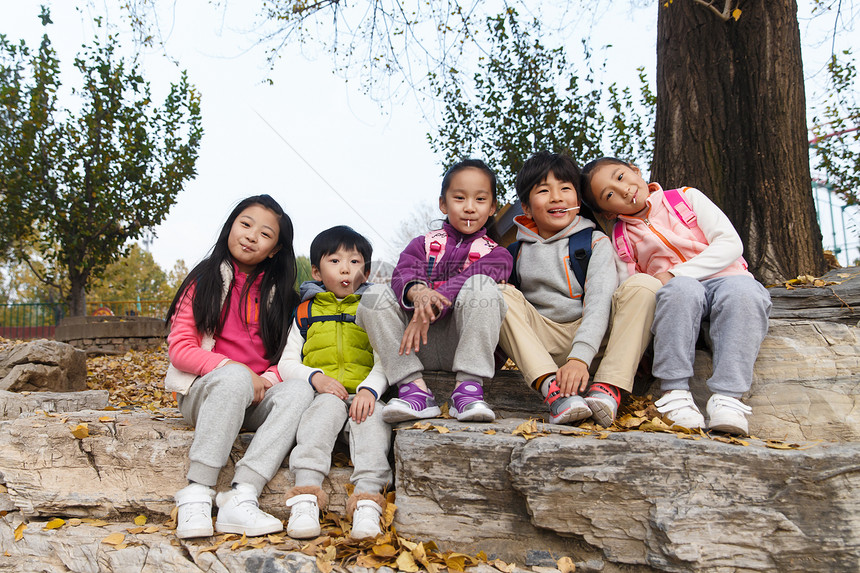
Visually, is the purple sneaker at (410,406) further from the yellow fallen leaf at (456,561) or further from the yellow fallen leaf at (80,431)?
the yellow fallen leaf at (80,431)

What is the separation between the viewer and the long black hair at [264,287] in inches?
104

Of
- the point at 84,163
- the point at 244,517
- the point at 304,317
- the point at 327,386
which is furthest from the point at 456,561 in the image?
the point at 84,163

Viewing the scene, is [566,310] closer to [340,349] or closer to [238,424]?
[340,349]

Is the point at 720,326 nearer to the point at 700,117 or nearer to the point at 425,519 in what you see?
the point at 425,519

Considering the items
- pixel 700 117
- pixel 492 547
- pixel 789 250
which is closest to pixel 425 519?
pixel 492 547

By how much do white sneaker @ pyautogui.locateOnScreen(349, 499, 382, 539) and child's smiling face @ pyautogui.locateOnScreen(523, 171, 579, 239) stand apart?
1541 millimetres

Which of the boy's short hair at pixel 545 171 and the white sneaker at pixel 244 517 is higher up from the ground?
the boy's short hair at pixel 545 171

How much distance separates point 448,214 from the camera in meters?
2.85

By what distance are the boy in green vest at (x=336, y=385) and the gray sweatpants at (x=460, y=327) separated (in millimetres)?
146

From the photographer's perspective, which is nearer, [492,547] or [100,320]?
[492,547]

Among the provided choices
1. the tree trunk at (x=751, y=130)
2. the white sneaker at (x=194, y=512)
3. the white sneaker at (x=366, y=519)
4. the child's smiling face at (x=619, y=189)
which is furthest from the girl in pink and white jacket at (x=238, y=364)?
the tree trunk at (x=751, y=130)

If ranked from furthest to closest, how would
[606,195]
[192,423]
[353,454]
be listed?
[606,195] → [192,423] → [353,454]

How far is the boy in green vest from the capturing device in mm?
2148

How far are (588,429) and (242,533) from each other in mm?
1359
